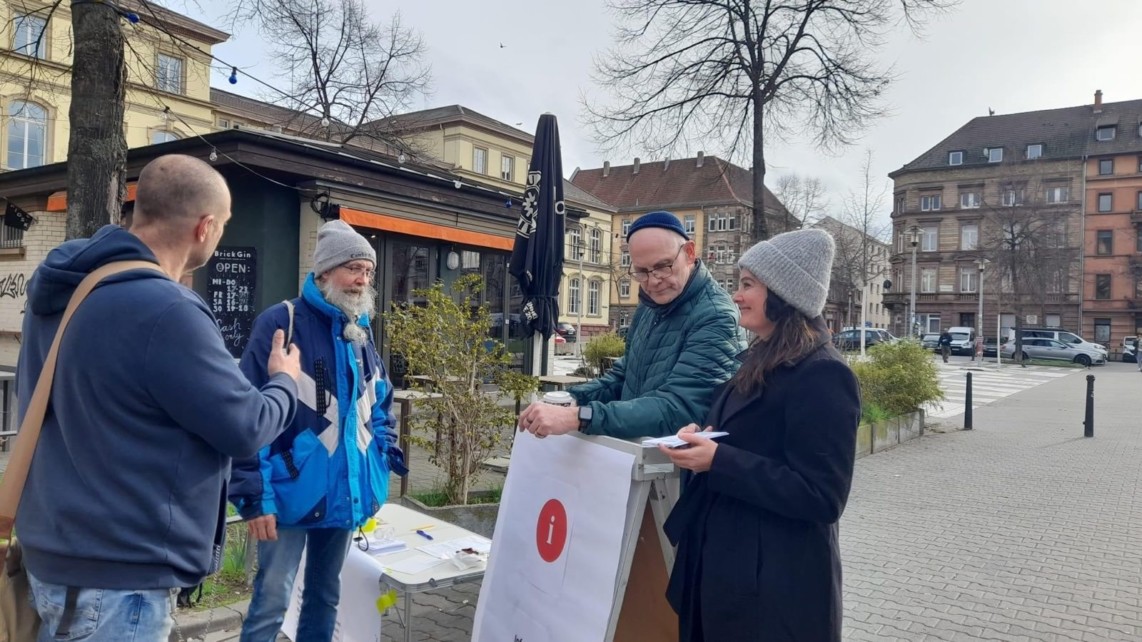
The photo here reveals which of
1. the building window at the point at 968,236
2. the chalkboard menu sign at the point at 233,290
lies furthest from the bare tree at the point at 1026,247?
the chalkboard menu sign at the point at 233,290

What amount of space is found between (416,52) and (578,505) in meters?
24.7

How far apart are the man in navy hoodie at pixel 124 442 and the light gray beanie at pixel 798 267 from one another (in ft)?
4.98

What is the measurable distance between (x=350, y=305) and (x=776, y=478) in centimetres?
183

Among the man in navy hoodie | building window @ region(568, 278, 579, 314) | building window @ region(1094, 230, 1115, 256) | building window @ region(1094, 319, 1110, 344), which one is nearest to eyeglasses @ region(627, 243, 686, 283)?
the man in navy hoodie

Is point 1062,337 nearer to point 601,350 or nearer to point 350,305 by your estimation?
point 601,350

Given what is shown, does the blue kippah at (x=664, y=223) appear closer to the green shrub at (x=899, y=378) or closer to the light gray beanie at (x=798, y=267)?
the light gray beanie at (x=798, y=267)

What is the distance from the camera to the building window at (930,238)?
6028 cm

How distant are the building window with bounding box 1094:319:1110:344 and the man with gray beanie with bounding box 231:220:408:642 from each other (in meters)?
63.6

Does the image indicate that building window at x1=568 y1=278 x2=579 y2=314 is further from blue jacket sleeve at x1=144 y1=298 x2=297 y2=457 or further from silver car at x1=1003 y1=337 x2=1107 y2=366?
blue jacket sleeve at x1=144 y1=298 x2=297 y2=457

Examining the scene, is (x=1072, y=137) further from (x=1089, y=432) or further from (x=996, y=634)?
(x=996, y=634)

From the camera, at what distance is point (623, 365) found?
321 centimetres

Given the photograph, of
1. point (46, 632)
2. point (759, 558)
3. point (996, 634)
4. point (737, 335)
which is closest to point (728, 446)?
point (759, 558)

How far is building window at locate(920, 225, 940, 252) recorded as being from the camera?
6028 centimetres

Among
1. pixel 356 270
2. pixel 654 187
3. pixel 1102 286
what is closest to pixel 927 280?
pixel 1102 286
